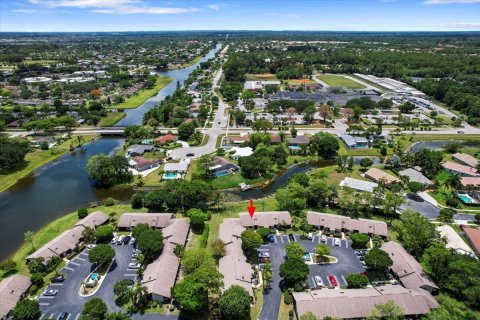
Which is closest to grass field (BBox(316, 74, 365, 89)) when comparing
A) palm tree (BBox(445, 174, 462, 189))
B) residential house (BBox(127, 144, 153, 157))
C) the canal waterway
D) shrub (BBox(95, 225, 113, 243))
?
palm tree (BBox(445, 174, 462, 189))

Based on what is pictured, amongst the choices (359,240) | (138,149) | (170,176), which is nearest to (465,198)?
(359,240)

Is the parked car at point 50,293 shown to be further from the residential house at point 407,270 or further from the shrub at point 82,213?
the residential house at point 407,270

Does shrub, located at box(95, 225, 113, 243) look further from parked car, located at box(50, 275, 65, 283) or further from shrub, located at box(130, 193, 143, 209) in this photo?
shrub, located at box(130, 193, 143, 209)

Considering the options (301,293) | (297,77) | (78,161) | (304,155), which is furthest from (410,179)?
(297,77)

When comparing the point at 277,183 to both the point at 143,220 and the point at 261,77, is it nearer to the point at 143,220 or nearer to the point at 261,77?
the point at 143,220

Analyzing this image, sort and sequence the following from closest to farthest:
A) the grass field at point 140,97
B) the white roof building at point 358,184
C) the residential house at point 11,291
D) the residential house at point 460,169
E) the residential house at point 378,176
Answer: the residential house at point 11,291, the white roof building at point 358,184, the residential house at point 378,176, the residential house at point 460,169, the grass field at point 140,97

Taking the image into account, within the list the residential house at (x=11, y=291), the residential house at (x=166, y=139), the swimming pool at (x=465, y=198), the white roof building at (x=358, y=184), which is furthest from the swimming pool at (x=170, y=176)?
the swimming pool at (x=465, y=198)
